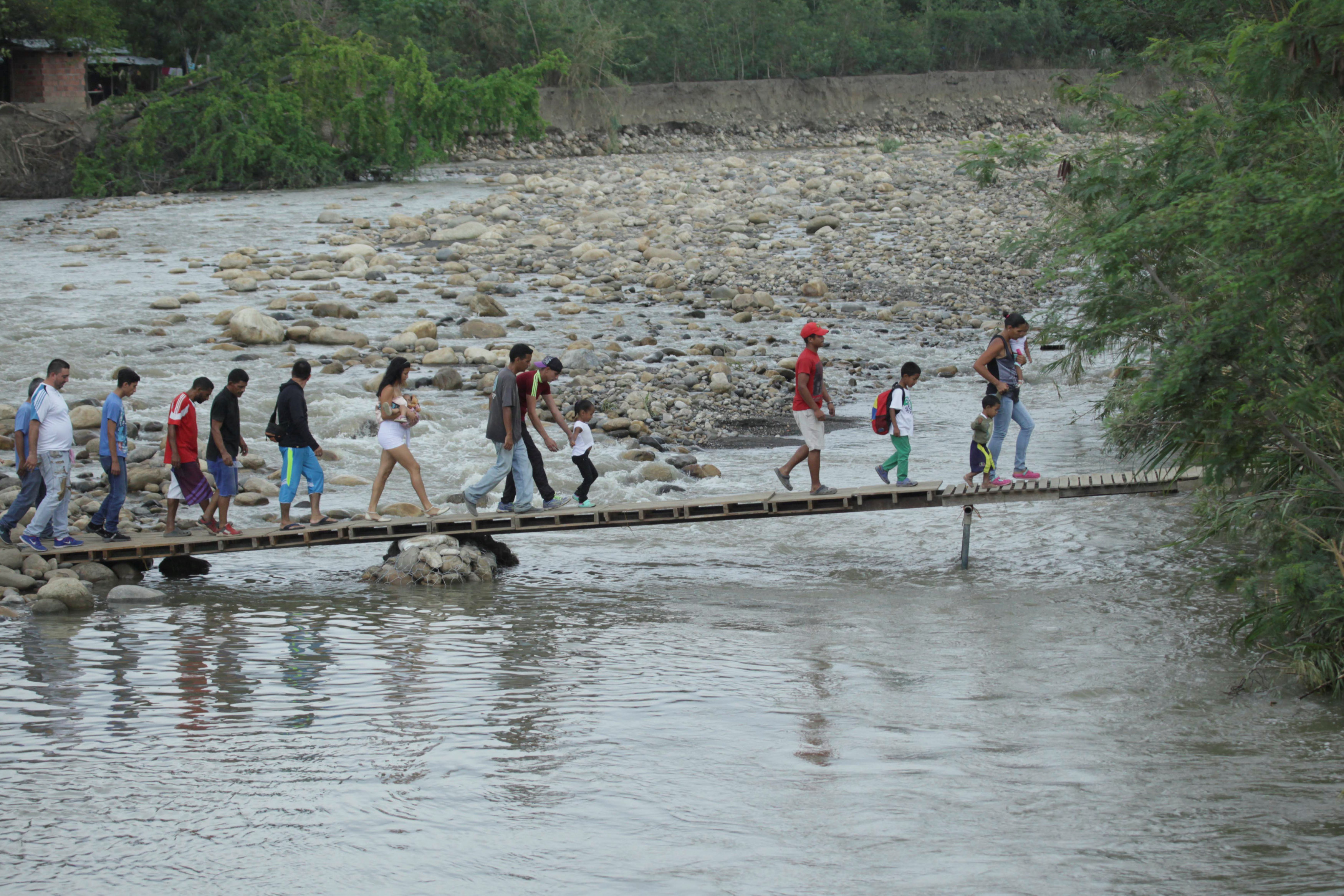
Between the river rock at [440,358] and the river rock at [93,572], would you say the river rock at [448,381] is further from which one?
the river rock at [93,572]

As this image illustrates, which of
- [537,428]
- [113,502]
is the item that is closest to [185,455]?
[113,502]

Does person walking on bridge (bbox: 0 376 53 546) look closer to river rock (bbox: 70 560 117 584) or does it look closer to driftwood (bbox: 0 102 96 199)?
river rock (bbox: 70 560 117 584)

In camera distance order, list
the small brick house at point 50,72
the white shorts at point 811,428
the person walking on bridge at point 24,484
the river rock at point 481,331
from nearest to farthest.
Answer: the person walking on bridge at point 24,484, the white shorts at point 811,428, the river rock at point 481,331, the small brick house at point 50,72

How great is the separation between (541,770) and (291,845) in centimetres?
129

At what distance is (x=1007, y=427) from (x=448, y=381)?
7865mm

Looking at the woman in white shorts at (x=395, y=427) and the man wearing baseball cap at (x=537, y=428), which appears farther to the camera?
the man wearing baseball cap at (x=537, y=428)

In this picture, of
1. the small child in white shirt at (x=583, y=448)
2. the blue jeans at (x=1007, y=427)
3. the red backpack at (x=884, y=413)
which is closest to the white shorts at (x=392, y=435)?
the small child in white shirt at (x=583, y=448)

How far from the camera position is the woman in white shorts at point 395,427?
10086 millimetres

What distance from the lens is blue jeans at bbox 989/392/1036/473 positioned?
11.3 m

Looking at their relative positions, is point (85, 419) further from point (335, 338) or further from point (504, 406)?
point (504, 406)

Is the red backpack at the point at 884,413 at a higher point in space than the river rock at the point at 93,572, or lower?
higher

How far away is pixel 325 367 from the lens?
16.7 metres

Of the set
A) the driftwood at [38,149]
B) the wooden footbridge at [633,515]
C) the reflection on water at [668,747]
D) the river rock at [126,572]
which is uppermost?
the driftwood at [38,149]

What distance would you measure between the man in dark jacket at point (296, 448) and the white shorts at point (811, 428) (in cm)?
389
